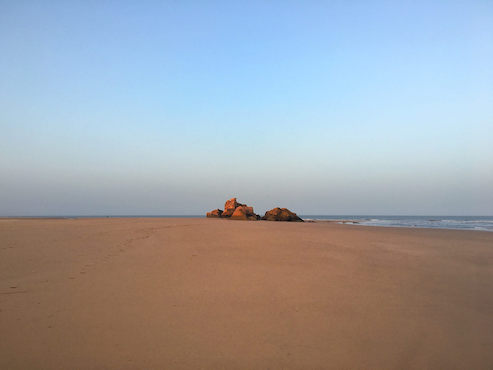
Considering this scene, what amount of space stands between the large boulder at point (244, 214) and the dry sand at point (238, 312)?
946 inches

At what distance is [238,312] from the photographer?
351 centimetres

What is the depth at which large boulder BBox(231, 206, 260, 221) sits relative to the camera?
3061 cm

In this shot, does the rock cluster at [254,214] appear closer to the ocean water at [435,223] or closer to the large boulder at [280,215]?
the large boulder at [280,215]

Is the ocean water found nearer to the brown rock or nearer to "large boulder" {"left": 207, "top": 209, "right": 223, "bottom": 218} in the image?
the brown rock

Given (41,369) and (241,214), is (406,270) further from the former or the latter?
(241,214)

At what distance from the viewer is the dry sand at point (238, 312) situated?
2.56 m

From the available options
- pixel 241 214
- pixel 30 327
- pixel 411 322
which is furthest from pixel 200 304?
pixel 241 214

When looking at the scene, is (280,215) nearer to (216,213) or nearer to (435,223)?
(216,213)

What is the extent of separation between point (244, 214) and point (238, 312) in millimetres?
27360

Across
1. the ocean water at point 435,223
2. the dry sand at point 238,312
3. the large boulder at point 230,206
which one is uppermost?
the large boulder at point 230,206

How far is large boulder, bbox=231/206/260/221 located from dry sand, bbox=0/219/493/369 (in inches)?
946

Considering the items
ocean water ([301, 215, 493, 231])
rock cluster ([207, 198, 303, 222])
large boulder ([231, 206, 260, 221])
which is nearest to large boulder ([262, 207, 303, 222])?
rock cluster ([207, 198, 303, 222])

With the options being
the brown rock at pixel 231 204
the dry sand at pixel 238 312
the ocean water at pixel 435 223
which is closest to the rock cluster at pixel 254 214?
the brown rock at pixel 231 204

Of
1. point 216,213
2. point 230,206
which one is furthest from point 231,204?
point 216,213
